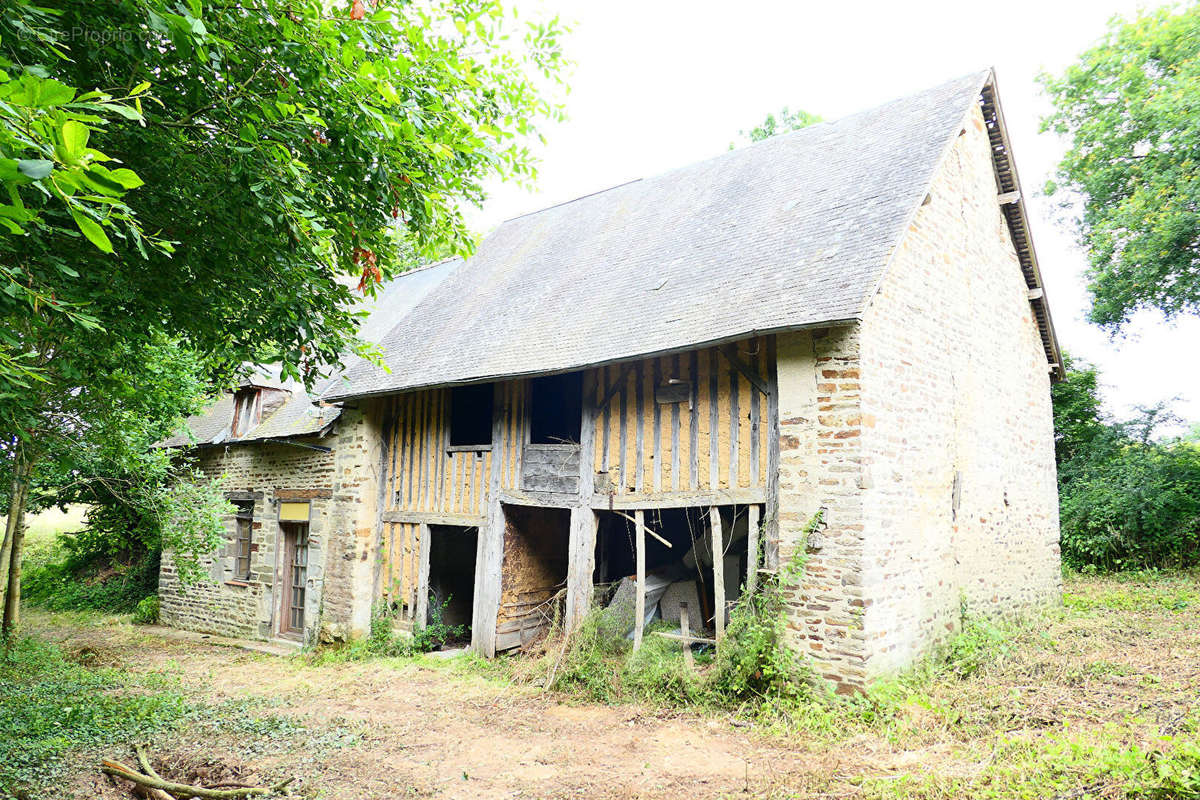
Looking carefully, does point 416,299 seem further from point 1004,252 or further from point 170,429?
point 1004,252

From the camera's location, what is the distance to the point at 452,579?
10781 millimetres

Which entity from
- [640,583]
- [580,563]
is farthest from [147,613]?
[640,583]

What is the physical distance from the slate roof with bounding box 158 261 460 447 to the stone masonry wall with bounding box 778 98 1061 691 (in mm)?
6768

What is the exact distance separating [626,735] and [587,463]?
9.88 ft

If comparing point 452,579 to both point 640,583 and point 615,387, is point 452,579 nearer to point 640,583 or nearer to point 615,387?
point 640,583

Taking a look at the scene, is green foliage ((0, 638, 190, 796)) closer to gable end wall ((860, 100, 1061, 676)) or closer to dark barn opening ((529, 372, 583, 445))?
dark barn opening ((529, 372, 583, 445))

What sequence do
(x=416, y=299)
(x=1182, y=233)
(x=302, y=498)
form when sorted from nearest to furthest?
(x=302, y=498) < (x=1182, y=233) < (x=416, y=299)

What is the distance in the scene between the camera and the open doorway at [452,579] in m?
9.99

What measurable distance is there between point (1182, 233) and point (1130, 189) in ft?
7.93

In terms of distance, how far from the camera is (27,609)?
14867 mm

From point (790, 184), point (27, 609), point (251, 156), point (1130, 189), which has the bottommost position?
point (27, 609)

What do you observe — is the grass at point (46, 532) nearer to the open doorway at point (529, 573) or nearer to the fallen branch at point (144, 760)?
the open doorway at point (529, 573)

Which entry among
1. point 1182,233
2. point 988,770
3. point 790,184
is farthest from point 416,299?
point 1182,233

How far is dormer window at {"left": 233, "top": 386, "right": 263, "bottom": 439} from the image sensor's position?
12.4 meters
